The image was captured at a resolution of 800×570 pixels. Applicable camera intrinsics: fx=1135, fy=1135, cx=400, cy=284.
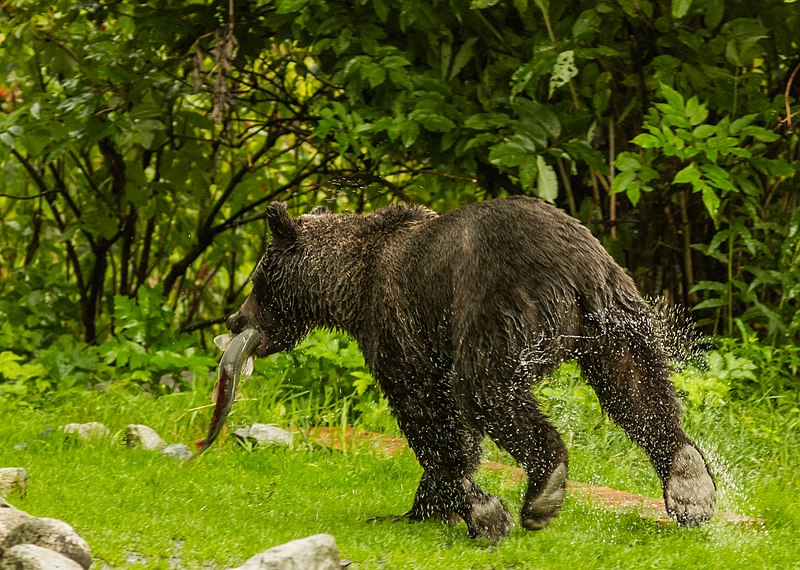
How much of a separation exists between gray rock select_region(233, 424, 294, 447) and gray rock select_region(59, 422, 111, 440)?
77 centimetres

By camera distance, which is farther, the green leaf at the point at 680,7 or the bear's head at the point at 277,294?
the green leaf at the point at 680,7

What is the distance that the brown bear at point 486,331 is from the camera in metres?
4.57

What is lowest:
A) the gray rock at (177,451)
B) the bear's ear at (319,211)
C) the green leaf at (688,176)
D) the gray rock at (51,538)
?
the gray rock at (177,451)

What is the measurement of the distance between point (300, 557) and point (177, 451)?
2698 millimetres

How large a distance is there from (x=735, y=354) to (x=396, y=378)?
3147 millimetres

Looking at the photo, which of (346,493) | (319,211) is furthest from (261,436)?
(319,211)

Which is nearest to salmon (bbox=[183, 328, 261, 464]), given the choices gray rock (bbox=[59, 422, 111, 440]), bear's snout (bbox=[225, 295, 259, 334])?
bear's snout (bbox=[225, 295, 259, 334])

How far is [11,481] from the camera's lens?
5203mm

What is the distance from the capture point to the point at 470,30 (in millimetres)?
7301

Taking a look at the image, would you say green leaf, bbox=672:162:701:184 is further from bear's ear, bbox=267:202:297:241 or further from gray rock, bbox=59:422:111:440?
gray rock, bbox=59:422:111:440

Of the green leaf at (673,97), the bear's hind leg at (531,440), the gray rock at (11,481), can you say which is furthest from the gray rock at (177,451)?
the green leaf at (673,97)

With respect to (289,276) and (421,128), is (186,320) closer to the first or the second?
(421,128)

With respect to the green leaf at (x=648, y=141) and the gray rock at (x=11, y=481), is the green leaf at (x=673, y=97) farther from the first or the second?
the gray rock at (x=11, y=481)

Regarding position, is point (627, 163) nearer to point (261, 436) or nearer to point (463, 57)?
point (463, 57)
